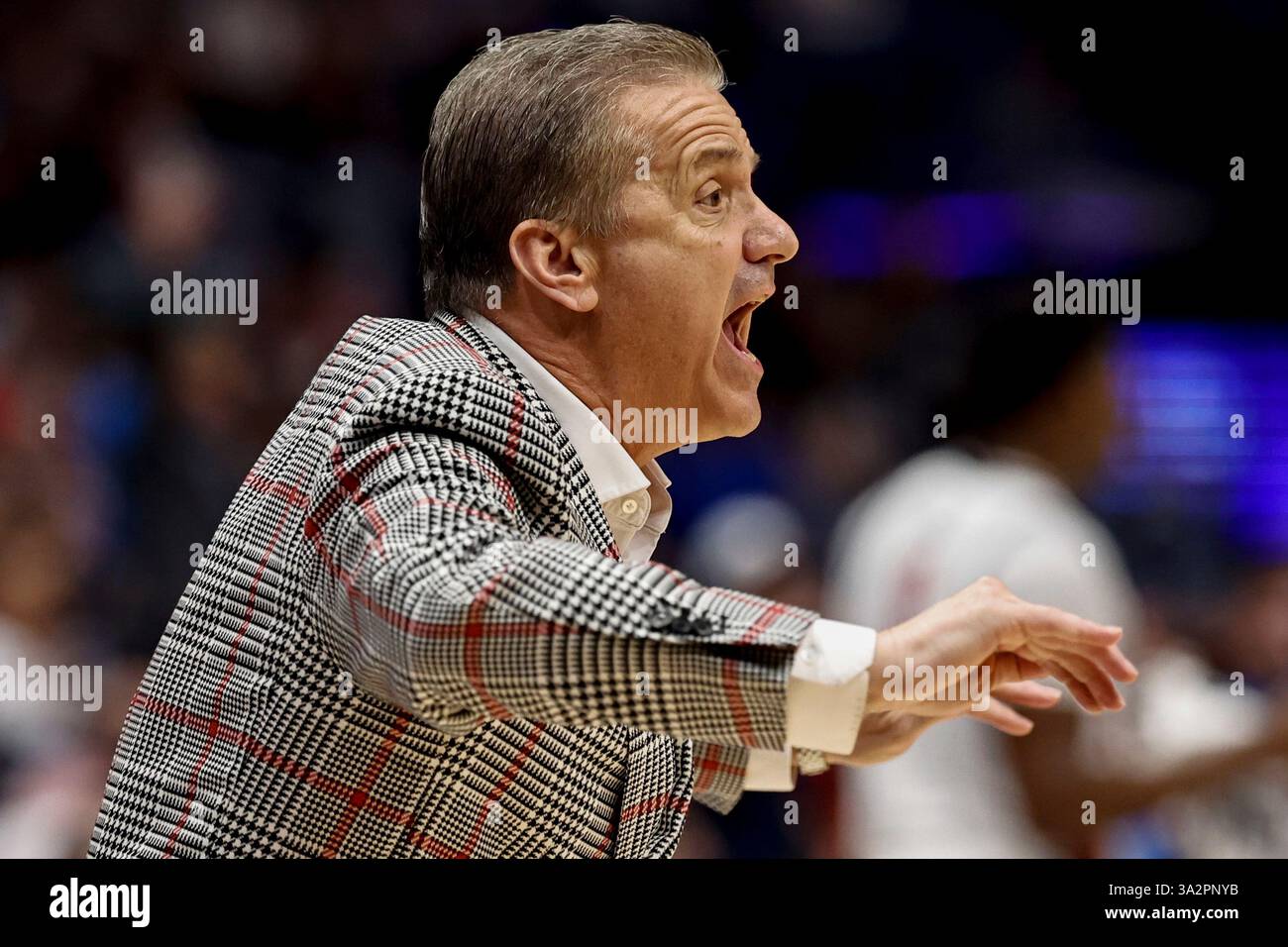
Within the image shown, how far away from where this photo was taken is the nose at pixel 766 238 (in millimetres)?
1705

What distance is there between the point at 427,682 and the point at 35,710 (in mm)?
2162

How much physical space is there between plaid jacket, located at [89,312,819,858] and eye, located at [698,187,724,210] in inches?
11.9

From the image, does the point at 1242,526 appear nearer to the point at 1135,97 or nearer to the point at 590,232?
the point at 1135,97

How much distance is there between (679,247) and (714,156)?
0.38ft

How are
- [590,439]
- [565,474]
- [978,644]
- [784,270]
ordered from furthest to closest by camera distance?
[784,270], [590,439], [565,474], [978,644]

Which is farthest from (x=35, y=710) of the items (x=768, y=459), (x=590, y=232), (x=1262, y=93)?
(x=1262, y=93)

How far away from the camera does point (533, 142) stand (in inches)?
63.5

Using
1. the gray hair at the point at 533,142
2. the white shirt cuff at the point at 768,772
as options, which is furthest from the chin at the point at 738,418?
the white shirt cuff at the point at 768,772

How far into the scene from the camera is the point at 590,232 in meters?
1.62

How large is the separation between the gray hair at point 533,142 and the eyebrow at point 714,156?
0.20 feet

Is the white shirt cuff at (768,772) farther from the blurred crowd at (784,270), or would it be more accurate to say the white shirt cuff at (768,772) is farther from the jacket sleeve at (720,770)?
the blurred crowd at (784,270)

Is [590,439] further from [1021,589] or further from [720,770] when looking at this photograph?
[1021,589]

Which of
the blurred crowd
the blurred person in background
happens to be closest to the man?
the blurred person in background

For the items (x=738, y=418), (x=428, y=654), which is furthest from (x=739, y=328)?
(x=428, y=654)
